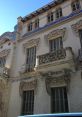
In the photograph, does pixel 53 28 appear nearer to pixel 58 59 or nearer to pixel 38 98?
pixel 58 59

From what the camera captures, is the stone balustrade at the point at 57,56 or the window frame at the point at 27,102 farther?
the window frame at the point at 27,102

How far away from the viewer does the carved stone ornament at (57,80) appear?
9039mm

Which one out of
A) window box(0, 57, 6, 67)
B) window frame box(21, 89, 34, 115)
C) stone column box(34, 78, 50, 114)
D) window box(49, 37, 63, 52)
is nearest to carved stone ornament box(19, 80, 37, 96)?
window frame box(21, 89, 34, 115)

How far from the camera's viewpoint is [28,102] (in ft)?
33.9

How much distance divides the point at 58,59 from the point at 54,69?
960mm

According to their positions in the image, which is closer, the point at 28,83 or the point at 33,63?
the point at 28,83

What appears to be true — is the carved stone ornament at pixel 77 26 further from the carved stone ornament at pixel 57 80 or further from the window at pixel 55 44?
the carved stone ornament at pixel 57 80

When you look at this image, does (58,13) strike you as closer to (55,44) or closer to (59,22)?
(59,22)

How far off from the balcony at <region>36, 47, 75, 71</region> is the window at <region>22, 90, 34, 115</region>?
7.91ft

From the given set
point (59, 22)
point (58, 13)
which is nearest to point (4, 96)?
point (59, 22)

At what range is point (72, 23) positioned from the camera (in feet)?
36.6

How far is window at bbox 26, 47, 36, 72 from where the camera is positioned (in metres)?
11.6

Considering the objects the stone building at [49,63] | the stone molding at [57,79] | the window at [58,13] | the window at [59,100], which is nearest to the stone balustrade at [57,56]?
the stone building at [49,63]

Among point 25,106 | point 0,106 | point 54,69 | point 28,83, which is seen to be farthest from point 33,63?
point 0,106
